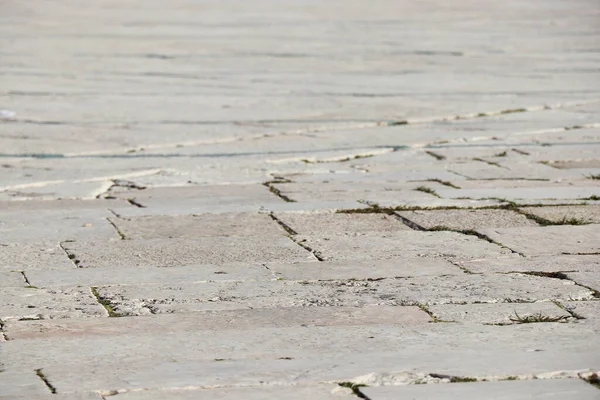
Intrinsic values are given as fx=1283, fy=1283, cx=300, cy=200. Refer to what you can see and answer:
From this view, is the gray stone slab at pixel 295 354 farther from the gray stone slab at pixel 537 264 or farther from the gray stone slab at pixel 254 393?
the gray stone slab at pixel 537 264

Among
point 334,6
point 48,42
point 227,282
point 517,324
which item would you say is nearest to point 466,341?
point 517,324

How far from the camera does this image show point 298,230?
5836 mm

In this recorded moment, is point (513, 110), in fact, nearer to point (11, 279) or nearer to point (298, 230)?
point (298, 230)

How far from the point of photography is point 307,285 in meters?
4.77

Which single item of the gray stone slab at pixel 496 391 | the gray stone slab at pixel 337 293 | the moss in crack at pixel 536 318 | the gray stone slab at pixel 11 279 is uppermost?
the gray stone slab at pixel 496 391

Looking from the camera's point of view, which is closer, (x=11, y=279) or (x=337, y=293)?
(x=337, y=293)

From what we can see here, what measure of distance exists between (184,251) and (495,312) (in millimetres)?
1570

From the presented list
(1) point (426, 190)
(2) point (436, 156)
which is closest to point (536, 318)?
(1) point (426, 190)

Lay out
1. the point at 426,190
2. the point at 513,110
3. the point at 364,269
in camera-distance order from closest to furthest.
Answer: the point at 364,269
the point at 426,190
the point at 513,110

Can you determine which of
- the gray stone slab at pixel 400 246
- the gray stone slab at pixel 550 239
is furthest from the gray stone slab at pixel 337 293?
the gray stone slab at pixel 550 239

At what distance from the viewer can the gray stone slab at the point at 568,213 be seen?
6.07 metres

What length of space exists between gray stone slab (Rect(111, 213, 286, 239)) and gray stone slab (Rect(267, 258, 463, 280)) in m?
0.68

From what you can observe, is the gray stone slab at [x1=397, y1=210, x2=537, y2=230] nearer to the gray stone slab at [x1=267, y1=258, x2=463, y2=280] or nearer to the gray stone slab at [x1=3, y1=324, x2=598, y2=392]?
the gray stone slab at [x1=267, y1=258, x2=463, y2=280]

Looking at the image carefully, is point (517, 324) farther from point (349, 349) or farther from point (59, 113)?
point (59, 113)
